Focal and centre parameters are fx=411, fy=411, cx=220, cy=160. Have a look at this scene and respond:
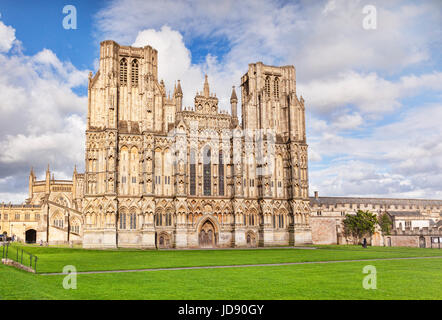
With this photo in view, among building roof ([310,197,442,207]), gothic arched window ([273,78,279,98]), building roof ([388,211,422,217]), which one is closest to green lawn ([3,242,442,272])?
gothic arched window ([273,78,279,98])

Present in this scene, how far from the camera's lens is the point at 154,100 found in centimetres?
6688

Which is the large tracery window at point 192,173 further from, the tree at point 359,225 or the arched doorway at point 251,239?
the tree at point 359,225

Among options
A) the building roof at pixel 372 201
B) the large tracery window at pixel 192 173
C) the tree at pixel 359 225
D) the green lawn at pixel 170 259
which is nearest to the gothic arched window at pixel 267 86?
the large tracery window at pixel 192 173

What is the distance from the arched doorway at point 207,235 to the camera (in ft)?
216

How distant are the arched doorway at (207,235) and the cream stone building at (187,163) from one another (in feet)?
0.53

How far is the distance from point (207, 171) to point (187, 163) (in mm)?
3896

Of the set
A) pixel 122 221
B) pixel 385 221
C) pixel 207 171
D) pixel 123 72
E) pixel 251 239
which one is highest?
pixel 123 72

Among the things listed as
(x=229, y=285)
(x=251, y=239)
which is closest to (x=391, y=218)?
(x=251, y=239)

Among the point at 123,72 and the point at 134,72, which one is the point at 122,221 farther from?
the point at 134,72

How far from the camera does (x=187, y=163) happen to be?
220 feet

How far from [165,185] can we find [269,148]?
1932 centimetres

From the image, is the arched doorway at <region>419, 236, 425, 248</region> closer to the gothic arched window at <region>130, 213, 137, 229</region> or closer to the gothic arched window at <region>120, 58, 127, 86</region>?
the gothic arched window at <region>130, 213, 137, 229</region>
